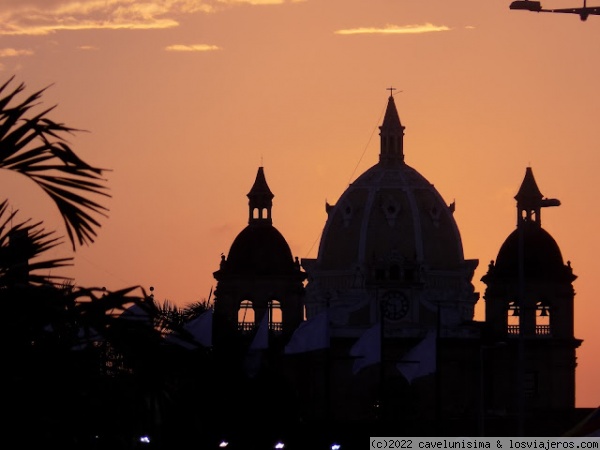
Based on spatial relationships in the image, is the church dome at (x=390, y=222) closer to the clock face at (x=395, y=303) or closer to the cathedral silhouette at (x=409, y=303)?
the cathedral silhouette at (x=409, y=303)

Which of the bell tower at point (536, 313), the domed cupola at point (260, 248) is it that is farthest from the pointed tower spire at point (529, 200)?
the domed cupola at point (260, 248)

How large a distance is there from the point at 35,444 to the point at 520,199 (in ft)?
360

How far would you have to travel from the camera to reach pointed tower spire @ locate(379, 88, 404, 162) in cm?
13375

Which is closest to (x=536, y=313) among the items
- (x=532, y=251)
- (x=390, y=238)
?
(x=532, y=251)

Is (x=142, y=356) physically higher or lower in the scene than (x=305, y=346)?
lower

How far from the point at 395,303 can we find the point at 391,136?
13530mm

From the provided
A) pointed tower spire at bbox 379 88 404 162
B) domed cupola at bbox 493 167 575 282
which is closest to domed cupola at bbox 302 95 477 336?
pointed tower spire at bbox 379 88 404 162

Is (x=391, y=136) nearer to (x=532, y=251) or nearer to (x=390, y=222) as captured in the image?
(x=390, y=222)

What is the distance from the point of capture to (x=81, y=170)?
40.3 feet

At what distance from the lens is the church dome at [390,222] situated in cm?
13050

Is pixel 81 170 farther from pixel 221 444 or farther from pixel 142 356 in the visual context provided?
pixel 221 444

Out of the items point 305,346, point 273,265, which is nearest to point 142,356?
point 305,346

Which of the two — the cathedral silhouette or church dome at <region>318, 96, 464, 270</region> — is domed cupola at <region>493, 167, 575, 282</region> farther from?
church dome at <region>318, 96, 464, 270</region>

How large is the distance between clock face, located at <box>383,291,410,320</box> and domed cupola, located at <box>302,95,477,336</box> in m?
1.47
